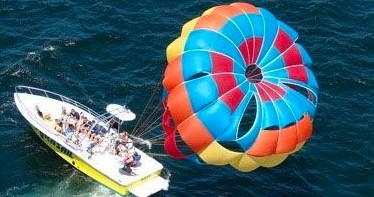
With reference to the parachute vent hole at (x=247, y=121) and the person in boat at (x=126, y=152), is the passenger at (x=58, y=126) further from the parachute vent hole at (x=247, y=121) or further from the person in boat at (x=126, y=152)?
the parachute vent hole at (x=247, y=121)

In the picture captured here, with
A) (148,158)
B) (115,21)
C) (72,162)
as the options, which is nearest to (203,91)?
(148,158)

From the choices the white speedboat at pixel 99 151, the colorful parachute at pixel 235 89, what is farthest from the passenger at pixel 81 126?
the colorful parachute at pixel 235 89

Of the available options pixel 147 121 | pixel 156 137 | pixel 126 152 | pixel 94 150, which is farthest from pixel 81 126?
pixel 147 121

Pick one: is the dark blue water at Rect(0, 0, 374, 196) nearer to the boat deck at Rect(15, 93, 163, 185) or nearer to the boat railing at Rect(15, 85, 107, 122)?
the boat railing at Rect(15, 85, 107, 122)

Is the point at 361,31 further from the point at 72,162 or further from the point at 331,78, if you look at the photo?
the point at 72,162

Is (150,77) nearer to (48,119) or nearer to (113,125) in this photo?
(113,125)

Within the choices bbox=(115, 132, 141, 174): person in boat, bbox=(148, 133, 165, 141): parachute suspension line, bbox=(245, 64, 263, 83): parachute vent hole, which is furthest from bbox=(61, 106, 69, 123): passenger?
bbox=(245, 64, 263, 83): parachute vent hole

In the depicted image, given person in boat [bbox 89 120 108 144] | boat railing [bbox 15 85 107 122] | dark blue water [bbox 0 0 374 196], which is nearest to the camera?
person in boat [bbox 89 120 108 144]

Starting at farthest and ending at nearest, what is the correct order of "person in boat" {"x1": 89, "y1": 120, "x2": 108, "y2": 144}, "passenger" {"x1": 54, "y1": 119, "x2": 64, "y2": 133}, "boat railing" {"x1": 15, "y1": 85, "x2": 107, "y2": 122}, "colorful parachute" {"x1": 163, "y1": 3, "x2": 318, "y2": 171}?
1. "boat railing" {"x1": 15, "y1": 85, "x2": 107, "y2": 122}
2. "passenger" {"x1": 54, "y1": 119, "x2": 64, "y2": 133}
3. "person in boat" {"x1": 89, "y1": 120, "x2": 108, "y2": 144}
4. "colorful parachute" {"x1": 163, "y1": 3, "x2": 318, "y2": 171}
